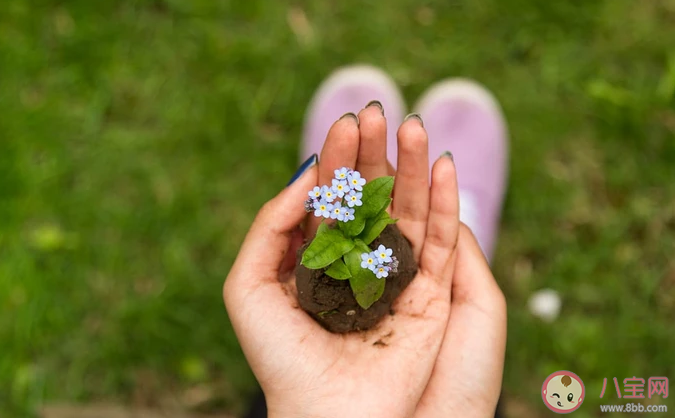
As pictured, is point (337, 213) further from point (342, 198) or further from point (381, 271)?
point (381, 271)

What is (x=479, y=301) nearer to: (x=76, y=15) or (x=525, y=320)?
(x=525, y=320)

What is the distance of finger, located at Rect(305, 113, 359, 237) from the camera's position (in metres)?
2.24

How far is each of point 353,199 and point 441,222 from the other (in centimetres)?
51

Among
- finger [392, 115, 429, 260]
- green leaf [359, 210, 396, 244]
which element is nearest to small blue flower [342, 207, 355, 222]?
green leaf [359, 210, 396, 244]

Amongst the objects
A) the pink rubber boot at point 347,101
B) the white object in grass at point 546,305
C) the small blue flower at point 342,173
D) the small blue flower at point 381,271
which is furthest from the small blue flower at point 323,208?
the white object in grass at point 546,305

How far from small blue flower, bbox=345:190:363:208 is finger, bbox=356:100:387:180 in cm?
33

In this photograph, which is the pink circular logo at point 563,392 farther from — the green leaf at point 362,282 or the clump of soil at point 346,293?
the green leaf at point 362,282

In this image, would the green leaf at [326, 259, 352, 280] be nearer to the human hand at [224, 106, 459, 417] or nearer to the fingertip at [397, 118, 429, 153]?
the human hand at [224, 106, 459, 417]

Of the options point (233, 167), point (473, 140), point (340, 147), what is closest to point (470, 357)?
point (340, 147)

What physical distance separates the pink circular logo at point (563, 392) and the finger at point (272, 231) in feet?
5.71

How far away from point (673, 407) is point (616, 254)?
2.73 ft

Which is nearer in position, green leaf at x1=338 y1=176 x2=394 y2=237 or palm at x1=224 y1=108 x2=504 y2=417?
green leaf at x1=338 y1=176 x2=394 y2=237

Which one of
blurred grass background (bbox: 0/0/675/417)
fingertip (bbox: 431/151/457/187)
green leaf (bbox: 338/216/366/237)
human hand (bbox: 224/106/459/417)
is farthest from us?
blurred grass background (bbox: 0/0/675/417)

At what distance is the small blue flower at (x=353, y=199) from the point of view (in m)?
2.02
